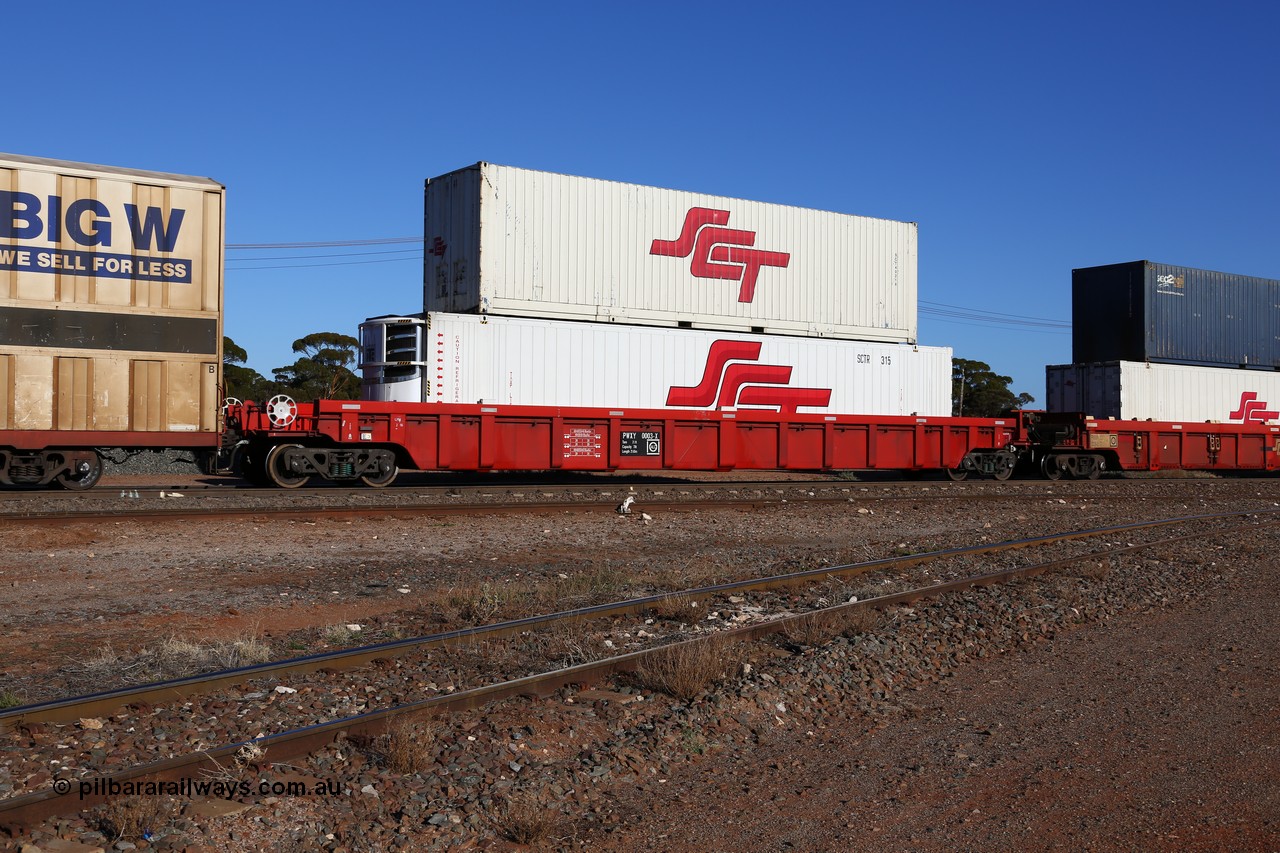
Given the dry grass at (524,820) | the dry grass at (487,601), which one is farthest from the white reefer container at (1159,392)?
the dry grass at (524,820)

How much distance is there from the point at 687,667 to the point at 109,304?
11.8 meters

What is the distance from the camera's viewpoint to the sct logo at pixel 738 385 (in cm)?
2017

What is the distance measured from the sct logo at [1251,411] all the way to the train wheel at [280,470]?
25.1m

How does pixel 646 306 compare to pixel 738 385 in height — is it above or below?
above

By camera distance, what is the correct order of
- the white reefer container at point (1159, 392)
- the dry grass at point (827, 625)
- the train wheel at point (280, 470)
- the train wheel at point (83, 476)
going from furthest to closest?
1. the white reefer container at point (1159, 392)
2. the train wheel at point (280, 470)
3. the train wheel at point (83, 476)
4. the dry grass at point (827, 625)

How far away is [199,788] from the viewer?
4.20 metres

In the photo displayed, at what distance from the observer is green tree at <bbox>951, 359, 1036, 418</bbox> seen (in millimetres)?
61188

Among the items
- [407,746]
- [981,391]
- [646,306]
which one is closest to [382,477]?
[646,306]

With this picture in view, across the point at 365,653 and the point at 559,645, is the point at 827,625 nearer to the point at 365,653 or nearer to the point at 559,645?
the point at 559,645

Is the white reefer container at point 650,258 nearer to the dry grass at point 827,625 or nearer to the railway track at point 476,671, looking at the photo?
the railway track at point 476,671

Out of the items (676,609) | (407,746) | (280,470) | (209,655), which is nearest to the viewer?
(407,746)

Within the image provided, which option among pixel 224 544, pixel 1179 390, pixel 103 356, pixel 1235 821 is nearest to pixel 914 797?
pixel 1235 821

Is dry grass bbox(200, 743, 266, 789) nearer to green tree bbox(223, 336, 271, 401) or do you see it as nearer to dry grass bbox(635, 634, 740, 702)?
dry grass bbox(635, 634, 740, 702)

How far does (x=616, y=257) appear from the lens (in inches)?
771
